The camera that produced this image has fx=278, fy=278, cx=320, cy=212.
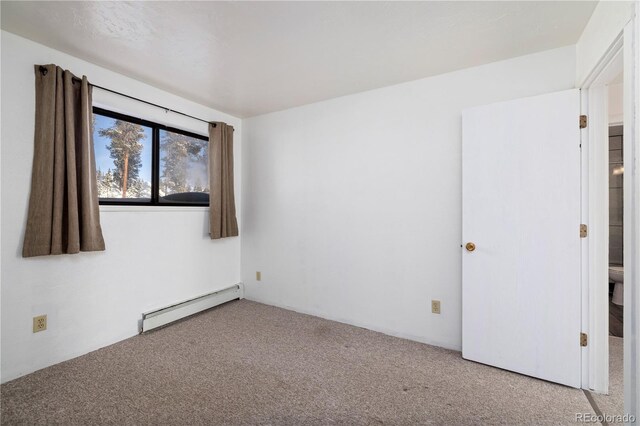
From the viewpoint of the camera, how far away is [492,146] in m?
2.08

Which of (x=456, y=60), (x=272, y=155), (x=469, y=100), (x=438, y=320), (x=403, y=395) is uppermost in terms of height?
(x=456, y=60)

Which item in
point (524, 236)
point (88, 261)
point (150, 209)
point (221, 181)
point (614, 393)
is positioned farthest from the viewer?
point (221, 181)

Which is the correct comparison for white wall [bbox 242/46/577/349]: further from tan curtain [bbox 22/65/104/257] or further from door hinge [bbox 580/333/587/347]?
tan curtain [bbox 22/65/104/257]

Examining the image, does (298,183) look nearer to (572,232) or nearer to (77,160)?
(77,160)

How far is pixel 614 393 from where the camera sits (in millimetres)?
1771

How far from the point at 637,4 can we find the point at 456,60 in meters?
1.10

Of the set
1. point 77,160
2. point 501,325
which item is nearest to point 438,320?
point 501,325

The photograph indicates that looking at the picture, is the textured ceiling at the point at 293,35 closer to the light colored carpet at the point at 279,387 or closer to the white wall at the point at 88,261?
the white wall at the point at 88,261

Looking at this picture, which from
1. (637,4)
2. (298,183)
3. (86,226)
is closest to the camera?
(637,4)

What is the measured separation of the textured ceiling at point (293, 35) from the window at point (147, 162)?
483 millimetres

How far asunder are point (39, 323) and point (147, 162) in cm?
152

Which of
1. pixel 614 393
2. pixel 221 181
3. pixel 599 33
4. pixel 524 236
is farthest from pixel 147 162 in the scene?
pixel 614 393

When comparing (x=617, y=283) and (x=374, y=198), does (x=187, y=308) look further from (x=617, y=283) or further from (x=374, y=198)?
(x=617, y=283)

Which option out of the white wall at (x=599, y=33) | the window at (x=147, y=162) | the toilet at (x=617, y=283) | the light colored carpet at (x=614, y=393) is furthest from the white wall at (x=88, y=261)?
the toilet at (x=617, y=283)
